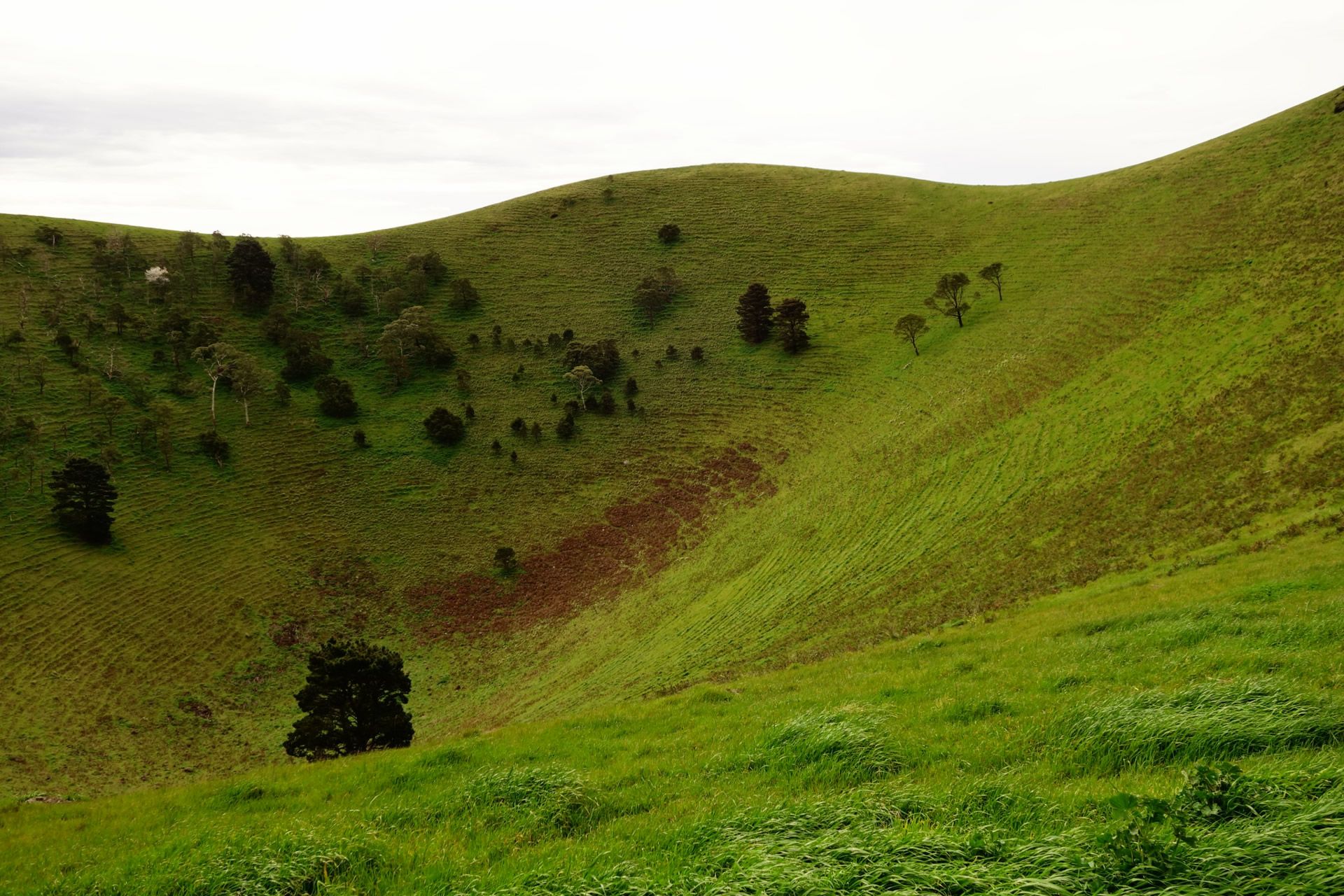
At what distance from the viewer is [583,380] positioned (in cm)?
7344

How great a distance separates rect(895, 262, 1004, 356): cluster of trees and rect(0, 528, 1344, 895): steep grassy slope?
52.4 metres

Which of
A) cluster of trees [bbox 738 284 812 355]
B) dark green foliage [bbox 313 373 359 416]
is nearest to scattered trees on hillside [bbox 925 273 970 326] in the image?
cluster of trees [bbox 738 284 812 355]

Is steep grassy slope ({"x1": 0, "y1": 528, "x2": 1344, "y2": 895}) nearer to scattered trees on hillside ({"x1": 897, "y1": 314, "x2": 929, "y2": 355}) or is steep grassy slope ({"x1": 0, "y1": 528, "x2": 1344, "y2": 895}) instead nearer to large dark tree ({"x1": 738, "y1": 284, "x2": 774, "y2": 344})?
scattered trees on hillside ({"x1": 897, "y1": 314, "x2": 929, "y2": 355})

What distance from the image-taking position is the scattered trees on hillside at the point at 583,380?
241 feet

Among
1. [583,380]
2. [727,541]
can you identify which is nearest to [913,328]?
[727,541]

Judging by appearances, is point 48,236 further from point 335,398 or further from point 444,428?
point 444,428

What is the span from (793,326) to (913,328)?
13517 mm

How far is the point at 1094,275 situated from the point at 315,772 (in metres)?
69.0

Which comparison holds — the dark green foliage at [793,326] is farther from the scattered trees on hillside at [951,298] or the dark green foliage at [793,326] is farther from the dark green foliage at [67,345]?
the dark green foliage at [67,345]

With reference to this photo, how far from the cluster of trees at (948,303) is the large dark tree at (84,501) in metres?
69.0

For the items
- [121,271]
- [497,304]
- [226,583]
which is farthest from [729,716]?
[121,271]

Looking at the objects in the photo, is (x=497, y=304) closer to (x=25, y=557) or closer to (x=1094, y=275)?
(x=25, y=557)

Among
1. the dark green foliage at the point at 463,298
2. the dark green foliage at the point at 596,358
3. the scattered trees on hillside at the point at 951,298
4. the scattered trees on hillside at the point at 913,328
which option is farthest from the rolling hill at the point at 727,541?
the scattered trees on hillside at the point at 913,328

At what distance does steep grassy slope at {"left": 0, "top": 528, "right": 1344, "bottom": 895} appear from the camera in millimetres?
4711
